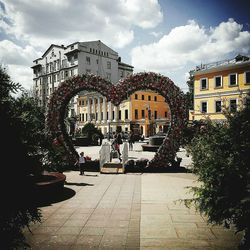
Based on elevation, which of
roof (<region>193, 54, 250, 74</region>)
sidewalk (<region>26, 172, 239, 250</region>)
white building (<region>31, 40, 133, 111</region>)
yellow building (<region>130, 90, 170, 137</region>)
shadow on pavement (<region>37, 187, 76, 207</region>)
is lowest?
sidewalk (<region>26, 172, 239, 250</region>)

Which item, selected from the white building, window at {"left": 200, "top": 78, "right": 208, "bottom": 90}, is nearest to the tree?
window at {"left": 200, "top": 78, "right": 208, "bottom": 90}

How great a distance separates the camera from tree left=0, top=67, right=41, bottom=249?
3748mm

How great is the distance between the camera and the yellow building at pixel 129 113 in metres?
58.4

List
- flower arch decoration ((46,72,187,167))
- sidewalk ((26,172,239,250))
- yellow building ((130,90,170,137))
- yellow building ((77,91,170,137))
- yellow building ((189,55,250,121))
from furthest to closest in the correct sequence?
1. yellow building ((77,91,170,137))
2. yellow building ((130,90,170,137))
3. yellow building ((189,55,250,121))
4. flower arch decoration ((46,72,187,167))
5. sidewalk ((26,172,239,250))

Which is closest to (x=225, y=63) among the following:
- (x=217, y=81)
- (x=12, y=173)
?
(x=217, y=81)

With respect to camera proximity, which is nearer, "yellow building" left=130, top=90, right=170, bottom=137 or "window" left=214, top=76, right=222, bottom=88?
"window" left=214, top=76, right=222, bottom=88

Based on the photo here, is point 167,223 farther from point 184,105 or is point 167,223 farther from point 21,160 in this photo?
point 184,105

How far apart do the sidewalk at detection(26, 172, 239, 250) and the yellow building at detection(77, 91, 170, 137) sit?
4568 cm

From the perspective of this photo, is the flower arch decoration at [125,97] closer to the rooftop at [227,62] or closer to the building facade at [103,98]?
the rooftop at [227,62]

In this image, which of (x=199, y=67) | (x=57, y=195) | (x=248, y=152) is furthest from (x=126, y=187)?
(x=199, y=67)

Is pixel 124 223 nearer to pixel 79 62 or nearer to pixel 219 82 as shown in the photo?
pixel 219 82

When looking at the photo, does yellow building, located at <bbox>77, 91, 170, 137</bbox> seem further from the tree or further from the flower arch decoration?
the tree

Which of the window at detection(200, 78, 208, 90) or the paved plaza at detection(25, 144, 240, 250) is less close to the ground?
the window at detection(200, 78, 208, 90)

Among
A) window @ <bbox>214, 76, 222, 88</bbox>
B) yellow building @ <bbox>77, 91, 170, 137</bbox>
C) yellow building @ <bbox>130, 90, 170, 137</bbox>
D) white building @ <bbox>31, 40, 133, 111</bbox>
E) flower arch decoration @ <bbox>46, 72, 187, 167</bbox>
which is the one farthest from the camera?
white building @ <bbox>31, 40, 133, 111</bbox>
